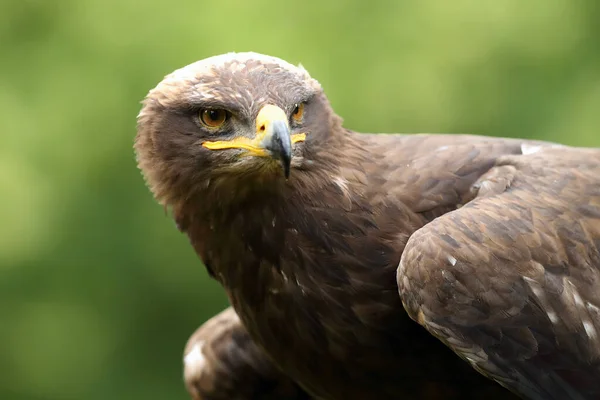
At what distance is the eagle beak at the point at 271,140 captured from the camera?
12.5 feet

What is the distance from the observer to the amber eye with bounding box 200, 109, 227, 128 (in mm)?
4023

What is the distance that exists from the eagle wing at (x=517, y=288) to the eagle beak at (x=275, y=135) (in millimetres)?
537

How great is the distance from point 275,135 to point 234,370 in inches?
68.3

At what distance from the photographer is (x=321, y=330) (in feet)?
14.1

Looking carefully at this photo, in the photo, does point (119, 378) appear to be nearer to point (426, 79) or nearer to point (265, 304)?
point (426, 79)

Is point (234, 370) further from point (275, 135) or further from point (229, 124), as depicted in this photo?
point (275, 135)

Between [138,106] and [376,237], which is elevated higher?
[376,237]

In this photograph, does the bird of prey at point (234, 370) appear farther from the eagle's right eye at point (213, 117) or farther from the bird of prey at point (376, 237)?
the eagle's right eye at point (213, 117)

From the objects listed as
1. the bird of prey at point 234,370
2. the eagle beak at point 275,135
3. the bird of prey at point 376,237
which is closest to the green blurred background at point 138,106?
the bird of prey at point 234,370

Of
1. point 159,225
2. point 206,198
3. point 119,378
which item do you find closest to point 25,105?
point 159,225

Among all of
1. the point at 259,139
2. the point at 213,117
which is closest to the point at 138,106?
A: the point at 213,117

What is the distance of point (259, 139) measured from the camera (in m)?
3.88

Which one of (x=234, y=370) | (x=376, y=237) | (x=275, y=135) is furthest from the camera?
(x=234, y=370)

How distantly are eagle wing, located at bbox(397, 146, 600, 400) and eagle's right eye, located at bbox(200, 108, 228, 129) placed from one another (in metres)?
0.74
